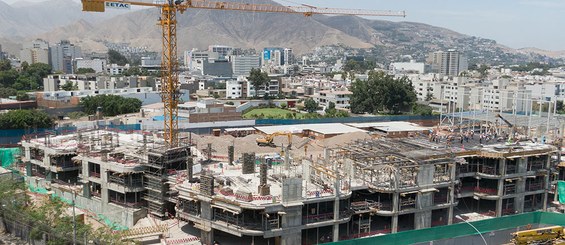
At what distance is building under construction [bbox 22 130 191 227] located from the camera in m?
31.9

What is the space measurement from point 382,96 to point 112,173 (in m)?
60.2

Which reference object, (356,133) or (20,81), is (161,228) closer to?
(356,133)

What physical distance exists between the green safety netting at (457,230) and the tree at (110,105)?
57.0 m

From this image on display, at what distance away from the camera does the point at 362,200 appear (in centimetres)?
3141

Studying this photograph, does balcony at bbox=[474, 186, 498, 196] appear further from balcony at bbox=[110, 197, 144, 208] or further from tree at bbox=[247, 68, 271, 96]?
tree at bbox=[247, 68, 271, 96]

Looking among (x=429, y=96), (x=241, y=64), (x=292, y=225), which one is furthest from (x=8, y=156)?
(x=241, y=64)

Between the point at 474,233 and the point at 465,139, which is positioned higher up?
the point at 465,139

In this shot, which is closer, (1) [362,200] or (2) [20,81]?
(1) [362,200]

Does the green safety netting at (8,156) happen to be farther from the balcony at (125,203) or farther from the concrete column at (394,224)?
the concrete column at (394,224)

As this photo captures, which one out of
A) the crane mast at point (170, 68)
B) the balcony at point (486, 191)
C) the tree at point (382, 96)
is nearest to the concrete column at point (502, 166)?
the balcony at point (486, 191)

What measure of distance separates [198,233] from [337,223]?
7.91 meters

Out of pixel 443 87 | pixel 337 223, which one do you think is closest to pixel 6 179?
pixel 337 223

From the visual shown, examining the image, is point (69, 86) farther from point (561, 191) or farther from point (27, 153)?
point (561, 191)

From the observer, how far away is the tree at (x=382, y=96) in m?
86.3
